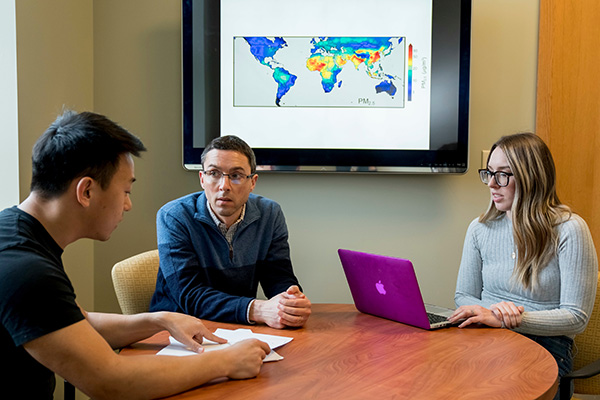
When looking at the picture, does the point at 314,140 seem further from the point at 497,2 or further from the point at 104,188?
the point at 104,188

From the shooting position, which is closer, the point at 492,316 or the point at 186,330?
the point at 186,330

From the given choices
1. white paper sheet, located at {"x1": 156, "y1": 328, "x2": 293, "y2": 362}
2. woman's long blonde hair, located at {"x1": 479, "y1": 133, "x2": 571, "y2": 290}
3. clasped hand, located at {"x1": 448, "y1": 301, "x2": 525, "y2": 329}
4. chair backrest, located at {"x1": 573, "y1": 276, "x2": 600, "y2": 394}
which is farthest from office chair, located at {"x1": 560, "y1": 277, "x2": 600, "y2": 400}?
white paper sheet, located at {"x1": 156, "y1": 328, "x2": 293, "y2": 362}

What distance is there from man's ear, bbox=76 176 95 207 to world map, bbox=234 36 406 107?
1688mm

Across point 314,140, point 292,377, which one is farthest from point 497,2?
point 292,377

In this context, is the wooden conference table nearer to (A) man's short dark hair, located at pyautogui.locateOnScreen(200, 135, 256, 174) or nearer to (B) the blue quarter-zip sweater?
(B) the blue quarter-zip sweater

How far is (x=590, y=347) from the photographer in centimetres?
224

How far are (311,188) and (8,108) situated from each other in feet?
4.71

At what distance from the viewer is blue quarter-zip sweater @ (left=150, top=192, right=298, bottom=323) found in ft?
6.47

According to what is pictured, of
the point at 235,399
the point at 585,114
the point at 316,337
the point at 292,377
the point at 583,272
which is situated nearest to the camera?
the point at 235,399

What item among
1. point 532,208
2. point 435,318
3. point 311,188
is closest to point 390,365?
point 435,318

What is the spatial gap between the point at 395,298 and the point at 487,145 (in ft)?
4.54

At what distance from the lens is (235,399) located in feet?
4.13

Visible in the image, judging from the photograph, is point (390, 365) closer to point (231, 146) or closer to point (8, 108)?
point (231, 146)

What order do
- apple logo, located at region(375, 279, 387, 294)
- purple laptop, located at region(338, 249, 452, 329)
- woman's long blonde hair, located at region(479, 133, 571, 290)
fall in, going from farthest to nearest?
1. woman's long blonde hair, located at region(479, 133, 571, 290)
2. apple logo, located at region(375, 279, 387, 294)
3. purple laptop, located at region(338, 249, 452, 329)
